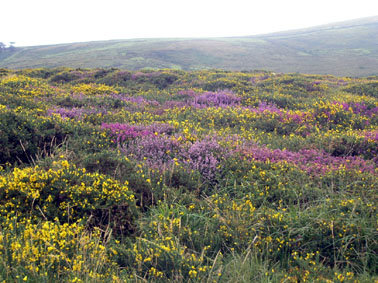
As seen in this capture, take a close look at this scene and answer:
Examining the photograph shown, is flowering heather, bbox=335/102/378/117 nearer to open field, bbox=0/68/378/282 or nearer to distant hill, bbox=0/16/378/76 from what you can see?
open field, bbox=0/68/378/282

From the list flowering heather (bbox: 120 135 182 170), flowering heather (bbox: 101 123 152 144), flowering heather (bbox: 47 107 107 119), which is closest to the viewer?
flowering heather (bbox: 120 135 182 170)

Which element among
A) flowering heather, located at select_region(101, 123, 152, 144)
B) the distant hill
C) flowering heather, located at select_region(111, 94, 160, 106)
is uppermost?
the distant hill

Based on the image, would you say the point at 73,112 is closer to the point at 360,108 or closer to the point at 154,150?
the point at 154,150

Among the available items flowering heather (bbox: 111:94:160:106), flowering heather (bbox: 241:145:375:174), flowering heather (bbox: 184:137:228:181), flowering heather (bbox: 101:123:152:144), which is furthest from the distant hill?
flowering heather (bbox: 184:137:228:181)

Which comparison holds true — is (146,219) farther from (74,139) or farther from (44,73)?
(44,73)

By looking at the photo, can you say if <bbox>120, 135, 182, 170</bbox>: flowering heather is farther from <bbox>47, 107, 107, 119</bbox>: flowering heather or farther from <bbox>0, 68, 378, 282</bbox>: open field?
<bbox>47, 107, 107, 119</bbox>: flowering heather

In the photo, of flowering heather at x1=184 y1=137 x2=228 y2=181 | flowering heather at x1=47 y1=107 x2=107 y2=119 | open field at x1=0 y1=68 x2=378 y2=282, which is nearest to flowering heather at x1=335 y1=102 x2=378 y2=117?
open field at x1=0 y1=68 x2=378 y2=282

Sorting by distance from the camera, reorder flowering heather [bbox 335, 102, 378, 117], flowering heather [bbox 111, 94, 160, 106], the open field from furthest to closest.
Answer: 1. flowering heather [bbox 111, 94, 160, 106]
2. flowering heather [bbox 335, 102, 378, 117]
3. the open field

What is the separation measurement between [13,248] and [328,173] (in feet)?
17.7

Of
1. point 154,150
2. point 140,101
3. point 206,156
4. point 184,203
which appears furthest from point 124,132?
point 140,101

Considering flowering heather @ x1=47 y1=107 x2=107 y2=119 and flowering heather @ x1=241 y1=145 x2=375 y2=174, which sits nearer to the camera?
flowering heather @ x1=241 y1=145 x2=375 y2=174

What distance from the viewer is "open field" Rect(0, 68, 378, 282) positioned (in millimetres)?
3252

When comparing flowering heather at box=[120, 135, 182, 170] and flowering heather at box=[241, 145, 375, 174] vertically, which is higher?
flowering heather at box=[120, 135, 182, 170]

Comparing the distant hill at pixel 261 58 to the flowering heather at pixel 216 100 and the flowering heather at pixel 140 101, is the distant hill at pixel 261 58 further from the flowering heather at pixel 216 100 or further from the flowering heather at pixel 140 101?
the flowering heather at pixel 216 100
